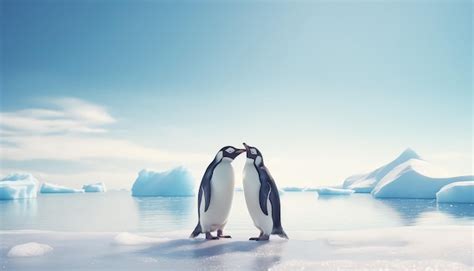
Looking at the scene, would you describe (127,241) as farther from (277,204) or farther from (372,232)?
(372,232)

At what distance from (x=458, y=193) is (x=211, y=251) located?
21.4 meters

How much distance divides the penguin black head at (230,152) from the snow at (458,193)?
20.1 meters

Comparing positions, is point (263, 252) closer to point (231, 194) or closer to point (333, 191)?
point (231, 194)

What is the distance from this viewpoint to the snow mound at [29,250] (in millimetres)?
4176

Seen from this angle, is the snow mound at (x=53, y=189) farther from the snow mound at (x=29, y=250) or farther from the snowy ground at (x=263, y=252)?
the snow mound at (x=29, y=250)

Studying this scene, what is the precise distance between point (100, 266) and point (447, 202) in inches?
909

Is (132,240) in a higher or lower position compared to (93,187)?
higher

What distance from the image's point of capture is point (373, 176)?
40.6m

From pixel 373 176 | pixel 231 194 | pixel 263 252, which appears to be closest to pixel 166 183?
→ pixel 373 176

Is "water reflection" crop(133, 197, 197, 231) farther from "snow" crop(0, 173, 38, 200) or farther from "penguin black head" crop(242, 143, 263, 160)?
"snow" crop(0, 173, 38, 200)

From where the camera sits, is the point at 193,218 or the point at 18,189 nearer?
the point at 193,218

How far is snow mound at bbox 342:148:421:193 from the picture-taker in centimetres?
3600

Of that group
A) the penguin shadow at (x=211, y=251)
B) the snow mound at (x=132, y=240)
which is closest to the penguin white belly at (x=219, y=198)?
the penguin shadow at (x=211, y=251)

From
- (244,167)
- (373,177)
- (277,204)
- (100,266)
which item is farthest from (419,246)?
(373,177)
